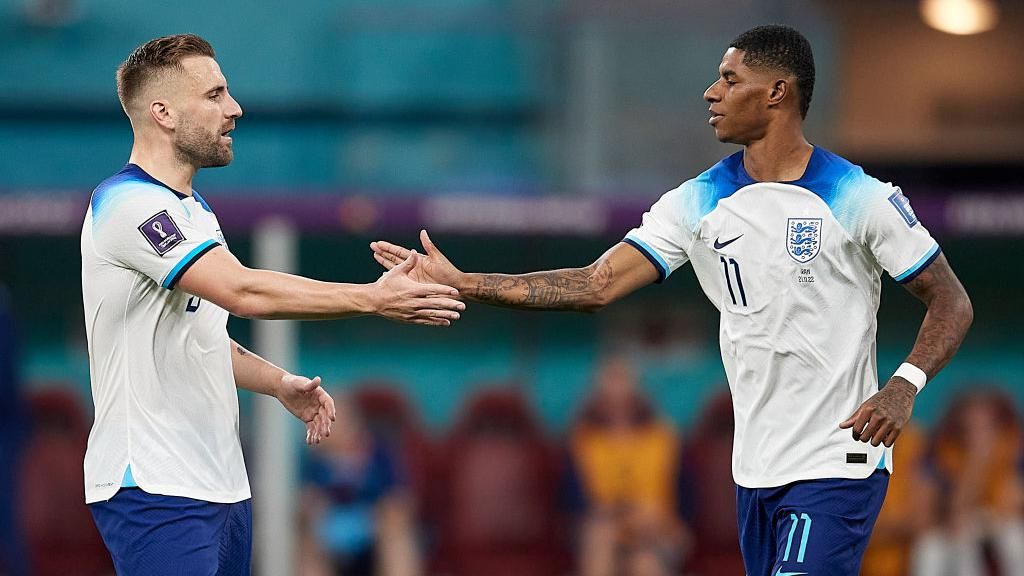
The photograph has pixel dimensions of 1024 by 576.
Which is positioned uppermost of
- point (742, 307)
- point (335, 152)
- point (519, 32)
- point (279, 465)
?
point (519, 32)

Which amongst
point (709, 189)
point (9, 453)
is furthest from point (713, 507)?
point (709, 189)

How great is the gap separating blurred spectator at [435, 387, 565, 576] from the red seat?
224 cm

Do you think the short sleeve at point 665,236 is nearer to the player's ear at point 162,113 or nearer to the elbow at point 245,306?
the elbow at point 245,306

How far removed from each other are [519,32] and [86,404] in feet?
12.8

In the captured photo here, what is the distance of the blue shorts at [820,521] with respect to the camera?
489 centimetres

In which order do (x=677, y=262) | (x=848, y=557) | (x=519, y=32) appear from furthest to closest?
(x=519, y=32) < (x=677, y=262) < (x=848, y=557)

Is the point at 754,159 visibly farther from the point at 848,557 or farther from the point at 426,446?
the point at 426,446

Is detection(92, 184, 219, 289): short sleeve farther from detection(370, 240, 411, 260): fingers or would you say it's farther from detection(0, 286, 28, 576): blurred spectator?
detection(0, 286, 28, 576): blurred spectator

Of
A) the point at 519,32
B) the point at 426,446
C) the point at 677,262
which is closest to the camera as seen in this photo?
the point at 677,262

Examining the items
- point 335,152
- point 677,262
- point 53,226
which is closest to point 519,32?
point 335,152

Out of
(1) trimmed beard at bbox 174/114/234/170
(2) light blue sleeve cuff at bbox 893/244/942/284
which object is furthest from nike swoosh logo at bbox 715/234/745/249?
(1) trimmed beard at bbox 174/114/234/170

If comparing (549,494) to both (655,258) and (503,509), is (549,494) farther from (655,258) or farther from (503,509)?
(655,258)

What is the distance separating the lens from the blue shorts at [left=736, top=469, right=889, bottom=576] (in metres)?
4.89

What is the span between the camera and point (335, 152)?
A: 38.5 feet
